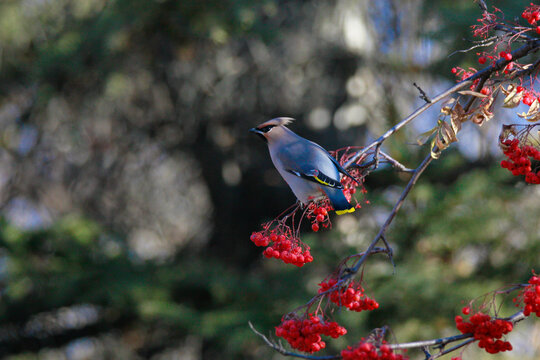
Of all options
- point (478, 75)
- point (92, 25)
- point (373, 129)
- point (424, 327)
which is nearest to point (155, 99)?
point (92, 25)

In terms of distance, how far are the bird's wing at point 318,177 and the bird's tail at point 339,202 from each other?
0.01m

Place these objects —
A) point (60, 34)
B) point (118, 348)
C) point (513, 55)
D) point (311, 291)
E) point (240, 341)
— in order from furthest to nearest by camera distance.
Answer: point (118, 348) → point (60, 34) → point (311, 291) → point (240, 341) → point (513, 55)

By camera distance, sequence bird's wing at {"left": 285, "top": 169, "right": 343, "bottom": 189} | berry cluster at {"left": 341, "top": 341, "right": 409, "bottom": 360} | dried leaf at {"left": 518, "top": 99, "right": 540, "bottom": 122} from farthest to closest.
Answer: bird's wing at {"left": 285, "top": 169, "right": 343, "bottom": 189} → dried leaf at {"left": 518, "top": 99, "right": 540, "bottom": 122} → berry cluster at {"left": 341, "top": 341, "right": 409, "bottom": 360}

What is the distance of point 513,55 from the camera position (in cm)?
123

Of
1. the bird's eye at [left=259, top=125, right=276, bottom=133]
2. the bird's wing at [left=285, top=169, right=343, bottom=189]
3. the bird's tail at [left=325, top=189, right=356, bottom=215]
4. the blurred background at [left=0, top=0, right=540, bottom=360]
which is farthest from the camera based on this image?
the blurred background at [left=0, top=0, right=540, bottom=360]

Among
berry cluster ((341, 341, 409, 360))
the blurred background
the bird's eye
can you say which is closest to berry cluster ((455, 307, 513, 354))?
berry cluster ((341, 341, 409, 360))

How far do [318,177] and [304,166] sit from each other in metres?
0.13

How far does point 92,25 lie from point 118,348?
2487mm

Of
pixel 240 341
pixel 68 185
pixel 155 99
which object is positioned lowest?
pixel 240 341

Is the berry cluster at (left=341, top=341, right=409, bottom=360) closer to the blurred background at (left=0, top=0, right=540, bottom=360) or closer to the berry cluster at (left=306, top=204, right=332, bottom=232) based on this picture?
the berry cluster at (left=306, top=204, right=332, bottom=232)

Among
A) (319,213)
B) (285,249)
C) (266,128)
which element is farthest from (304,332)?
(266,128)

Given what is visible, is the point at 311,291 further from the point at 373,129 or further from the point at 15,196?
the point at 15,196

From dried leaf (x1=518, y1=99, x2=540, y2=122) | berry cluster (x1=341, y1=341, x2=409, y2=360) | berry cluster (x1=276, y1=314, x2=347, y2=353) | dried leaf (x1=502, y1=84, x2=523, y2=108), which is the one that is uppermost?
dried leaf (x1=502, y1=84, x2=523, y2=108)

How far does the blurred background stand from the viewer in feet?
13.8
